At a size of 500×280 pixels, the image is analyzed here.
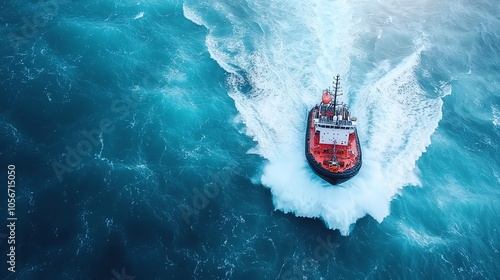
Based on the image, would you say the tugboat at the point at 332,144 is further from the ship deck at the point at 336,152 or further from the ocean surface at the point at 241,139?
the ocean surface at the point at 241,139

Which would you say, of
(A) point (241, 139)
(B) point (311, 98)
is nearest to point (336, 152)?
(B) point (311, 98)

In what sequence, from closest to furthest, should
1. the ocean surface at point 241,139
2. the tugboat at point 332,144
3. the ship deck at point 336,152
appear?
the ocean surface at point 241,139 → the tugboat at point 332,144 → the ship deck at point 336,152

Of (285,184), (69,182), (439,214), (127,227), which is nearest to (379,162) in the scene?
(439,214)

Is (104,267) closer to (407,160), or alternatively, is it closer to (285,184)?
(285,184)

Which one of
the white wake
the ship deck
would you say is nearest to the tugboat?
the ship deck

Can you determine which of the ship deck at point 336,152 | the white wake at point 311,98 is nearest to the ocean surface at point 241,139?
the white wake at point 311,98

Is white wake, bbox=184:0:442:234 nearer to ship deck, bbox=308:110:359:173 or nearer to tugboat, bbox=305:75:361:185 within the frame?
tugboat, bbox=305:75:361:185
